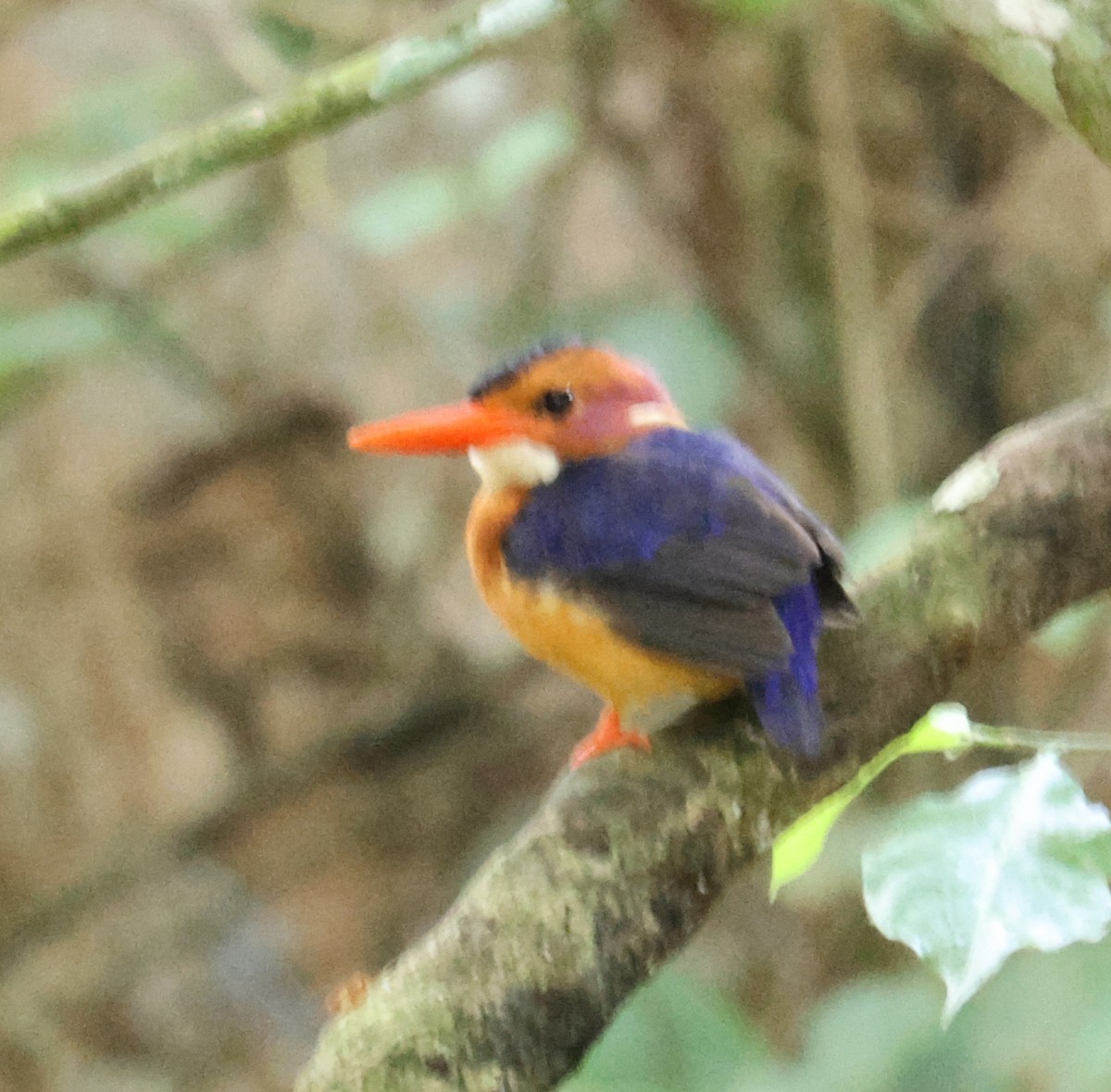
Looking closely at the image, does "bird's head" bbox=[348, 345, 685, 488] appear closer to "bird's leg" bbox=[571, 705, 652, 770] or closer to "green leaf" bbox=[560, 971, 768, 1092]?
"bird's leg" bbox=[571, 705, 652, 770]

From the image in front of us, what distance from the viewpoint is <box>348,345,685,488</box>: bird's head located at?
958 millimetres

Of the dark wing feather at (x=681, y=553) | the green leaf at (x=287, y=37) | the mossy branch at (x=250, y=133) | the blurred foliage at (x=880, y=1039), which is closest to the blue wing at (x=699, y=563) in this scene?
the dark wing feather at (x=681, y=553)

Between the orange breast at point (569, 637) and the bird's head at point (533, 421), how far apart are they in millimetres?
33

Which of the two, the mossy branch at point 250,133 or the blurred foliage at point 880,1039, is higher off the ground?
the mossy branch at point 250,133

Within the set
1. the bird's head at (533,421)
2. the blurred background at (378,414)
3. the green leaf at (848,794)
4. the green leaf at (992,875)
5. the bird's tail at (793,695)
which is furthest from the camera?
the blurred background at (378,414)

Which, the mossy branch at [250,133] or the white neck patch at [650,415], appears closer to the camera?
the mossy branch at [250,133]

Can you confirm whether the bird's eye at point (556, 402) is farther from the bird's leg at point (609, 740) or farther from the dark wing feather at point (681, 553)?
the bird's leg at point (609, 740)

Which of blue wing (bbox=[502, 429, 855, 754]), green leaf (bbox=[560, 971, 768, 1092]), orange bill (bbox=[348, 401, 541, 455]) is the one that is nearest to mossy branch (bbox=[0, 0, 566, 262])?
orange bill (bbox=[348, 401, 541, 455])

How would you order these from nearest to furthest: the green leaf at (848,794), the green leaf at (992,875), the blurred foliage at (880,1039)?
the green leaf at (992,875)
the green leaf at (848,794)
the blurred foliage at (880,1039)

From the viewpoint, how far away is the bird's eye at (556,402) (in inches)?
38.4

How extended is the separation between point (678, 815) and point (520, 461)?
1.03ft

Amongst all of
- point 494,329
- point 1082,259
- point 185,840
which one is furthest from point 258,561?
point 1082,259

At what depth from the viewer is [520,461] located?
98cm

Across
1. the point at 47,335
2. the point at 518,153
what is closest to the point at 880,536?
the point at 518,153
